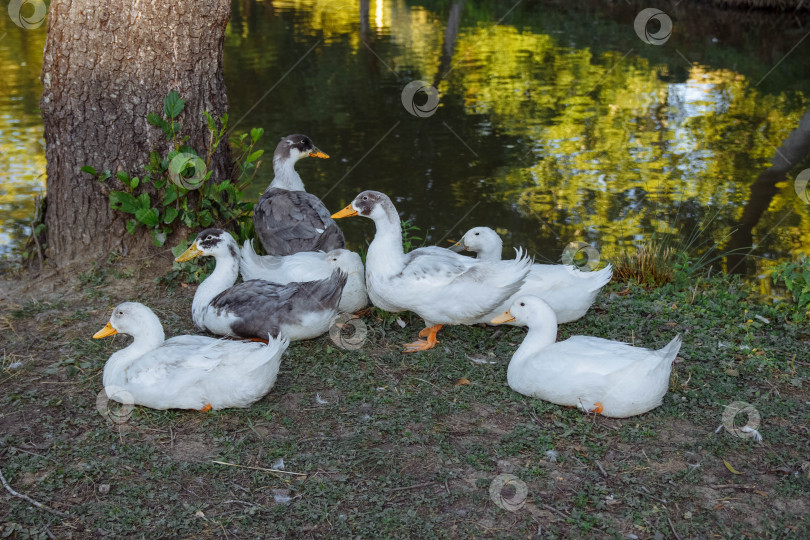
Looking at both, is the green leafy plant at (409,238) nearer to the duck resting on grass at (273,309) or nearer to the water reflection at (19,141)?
the duck resting on grass at (273,309)

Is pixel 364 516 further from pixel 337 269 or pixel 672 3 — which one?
pixel 672 3

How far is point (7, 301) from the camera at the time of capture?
568cm

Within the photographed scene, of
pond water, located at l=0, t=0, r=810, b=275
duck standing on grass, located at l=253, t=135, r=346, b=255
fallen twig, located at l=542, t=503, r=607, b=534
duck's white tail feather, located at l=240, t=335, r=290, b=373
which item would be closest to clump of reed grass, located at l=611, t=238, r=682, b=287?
pond water, located at l=0, t=0, r=810, b=275

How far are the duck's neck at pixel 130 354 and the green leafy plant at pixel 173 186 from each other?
1660mm

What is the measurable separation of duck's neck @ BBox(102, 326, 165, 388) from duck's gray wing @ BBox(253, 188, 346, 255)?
6.84 ft

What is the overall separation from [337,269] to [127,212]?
1.95 metres

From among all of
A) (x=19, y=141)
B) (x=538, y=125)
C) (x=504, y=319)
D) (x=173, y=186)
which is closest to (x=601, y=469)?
(x=504, y=319)

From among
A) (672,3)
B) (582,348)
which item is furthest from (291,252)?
(672,3)

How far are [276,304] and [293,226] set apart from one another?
61.3 inches

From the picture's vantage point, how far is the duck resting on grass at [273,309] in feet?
16.1

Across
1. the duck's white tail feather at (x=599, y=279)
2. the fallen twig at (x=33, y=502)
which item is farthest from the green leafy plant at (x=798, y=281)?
the fallen twig at (x=33, y=502)

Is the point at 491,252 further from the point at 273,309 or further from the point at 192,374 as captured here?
the point at 192,374

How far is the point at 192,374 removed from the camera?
414 cm

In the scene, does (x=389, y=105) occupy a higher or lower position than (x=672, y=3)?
lower
